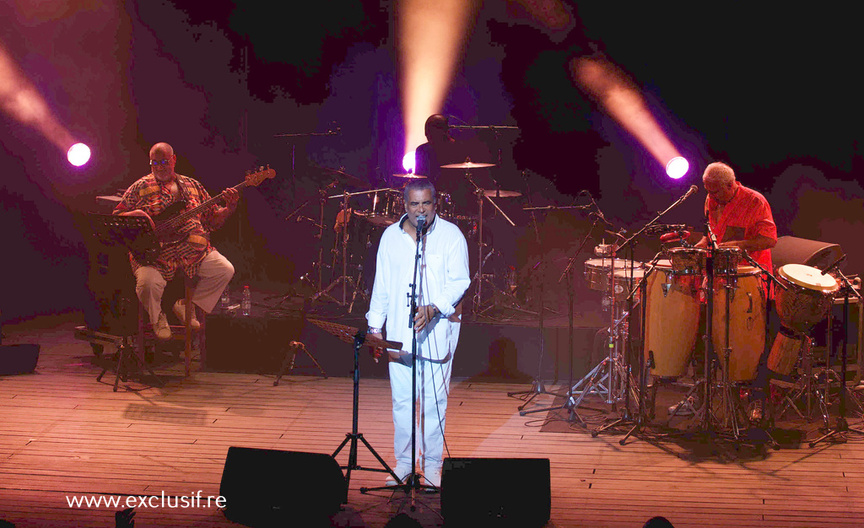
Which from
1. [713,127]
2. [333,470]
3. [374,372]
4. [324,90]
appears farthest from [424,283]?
[324,90]

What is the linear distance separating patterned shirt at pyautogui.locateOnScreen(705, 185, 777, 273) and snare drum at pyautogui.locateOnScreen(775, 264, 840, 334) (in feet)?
1.42

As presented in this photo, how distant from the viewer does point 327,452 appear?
5.55 metres

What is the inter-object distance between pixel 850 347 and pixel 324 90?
6.36 m

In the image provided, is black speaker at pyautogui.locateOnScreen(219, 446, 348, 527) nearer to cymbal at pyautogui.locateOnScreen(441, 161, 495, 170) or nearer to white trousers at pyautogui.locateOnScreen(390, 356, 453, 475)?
white trousers at pyautogui.locateOnScreen(390, 356, 453, 475)

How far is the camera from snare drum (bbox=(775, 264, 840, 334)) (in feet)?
19.0

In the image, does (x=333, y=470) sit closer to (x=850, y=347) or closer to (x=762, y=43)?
(x=850, y=347)

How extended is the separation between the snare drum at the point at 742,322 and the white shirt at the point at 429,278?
7.20ft

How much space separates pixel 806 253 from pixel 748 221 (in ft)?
2.81

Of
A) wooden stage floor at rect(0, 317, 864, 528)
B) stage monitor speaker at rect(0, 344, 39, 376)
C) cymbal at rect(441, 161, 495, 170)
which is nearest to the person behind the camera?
wooden stage floor at rect(0, 317, 864, 528)

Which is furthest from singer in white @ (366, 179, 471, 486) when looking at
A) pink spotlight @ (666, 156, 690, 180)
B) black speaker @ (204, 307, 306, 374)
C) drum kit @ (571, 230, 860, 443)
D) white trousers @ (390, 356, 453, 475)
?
pink spotlight @ (666, 156, 690, 180)

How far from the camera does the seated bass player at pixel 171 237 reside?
736cm

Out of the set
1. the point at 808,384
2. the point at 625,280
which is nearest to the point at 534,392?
the point at 625,280

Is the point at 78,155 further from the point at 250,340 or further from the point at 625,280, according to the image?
the point at 625,280

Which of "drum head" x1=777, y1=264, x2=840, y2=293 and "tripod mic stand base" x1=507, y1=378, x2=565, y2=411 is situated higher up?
"drum head" x1=777, y1=264, x2=840, y2=293
